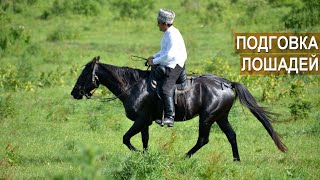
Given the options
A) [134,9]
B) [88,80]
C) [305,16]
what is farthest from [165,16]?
[134,9]

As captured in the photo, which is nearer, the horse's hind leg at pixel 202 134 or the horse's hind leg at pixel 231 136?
the horse's hind leg at pixel 202 134

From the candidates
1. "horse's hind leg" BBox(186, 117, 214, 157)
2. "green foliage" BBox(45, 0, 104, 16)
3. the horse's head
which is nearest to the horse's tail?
"horse's hind leg" BBox(186, 117, 214, 157)

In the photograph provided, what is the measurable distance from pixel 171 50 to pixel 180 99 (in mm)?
826

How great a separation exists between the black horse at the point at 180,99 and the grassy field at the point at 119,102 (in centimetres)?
42

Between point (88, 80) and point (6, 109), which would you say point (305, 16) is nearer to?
point (6, 109)

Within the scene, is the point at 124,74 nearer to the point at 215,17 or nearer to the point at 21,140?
the point at 21,140

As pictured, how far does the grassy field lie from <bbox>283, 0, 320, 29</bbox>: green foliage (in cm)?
5

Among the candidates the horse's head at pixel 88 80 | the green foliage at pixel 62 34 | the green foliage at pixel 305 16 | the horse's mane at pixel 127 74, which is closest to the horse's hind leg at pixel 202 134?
the horse's mane at pixel 127 74

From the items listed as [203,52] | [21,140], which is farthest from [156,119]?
[203,52]

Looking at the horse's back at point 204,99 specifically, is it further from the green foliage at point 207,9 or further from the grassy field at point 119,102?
the green foliage at point 207,9

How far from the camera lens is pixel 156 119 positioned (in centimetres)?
1029

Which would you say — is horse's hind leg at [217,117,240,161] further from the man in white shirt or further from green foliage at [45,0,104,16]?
green foliage at [45,0,104,16]

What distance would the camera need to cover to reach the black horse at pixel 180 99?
10.1 meters

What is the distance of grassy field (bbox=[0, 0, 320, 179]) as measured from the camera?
904 cm
